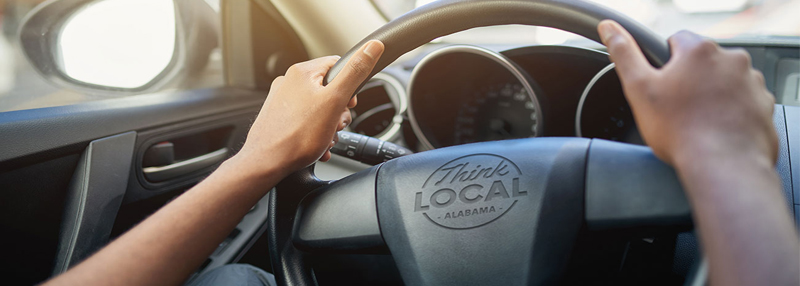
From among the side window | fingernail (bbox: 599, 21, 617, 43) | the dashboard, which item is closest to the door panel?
the side window

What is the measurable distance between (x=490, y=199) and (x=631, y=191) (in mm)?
196

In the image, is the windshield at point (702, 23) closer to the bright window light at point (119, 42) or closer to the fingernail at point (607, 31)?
the fingernail at point (607, 31)

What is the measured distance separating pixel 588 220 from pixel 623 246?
10 centimetres

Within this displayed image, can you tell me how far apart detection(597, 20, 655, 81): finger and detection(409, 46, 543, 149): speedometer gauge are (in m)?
0.78

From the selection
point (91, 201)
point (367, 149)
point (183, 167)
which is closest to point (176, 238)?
point (367, 149)

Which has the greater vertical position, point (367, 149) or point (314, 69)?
point (314, 69)

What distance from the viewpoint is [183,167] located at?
1628 millimetres

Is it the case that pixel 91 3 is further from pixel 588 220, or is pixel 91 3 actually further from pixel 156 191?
pixel 588 220

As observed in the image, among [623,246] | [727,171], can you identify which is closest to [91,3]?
[623,246]

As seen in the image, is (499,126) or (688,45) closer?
(688,45)

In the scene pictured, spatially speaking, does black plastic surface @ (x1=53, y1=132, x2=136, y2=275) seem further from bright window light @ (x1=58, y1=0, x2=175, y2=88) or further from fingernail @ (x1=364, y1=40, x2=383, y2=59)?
fingernail @ (x1=364, y1=40, x2=383, y2=59)

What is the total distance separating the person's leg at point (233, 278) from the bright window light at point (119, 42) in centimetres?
100

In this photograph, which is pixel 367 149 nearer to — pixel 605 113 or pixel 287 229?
pixel 287 229

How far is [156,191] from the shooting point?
5.09 feet
